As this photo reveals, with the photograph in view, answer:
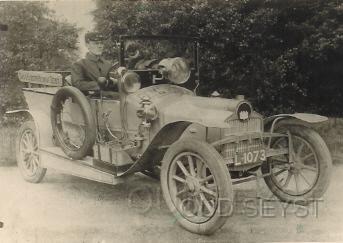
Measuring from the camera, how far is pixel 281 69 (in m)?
4.45

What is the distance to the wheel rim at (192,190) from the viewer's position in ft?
9.67

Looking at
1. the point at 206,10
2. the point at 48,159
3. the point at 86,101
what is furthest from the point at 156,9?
the point at 48,159

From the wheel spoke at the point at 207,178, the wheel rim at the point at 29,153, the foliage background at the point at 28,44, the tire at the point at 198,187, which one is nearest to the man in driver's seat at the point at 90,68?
the foliage background at the point at 28,44

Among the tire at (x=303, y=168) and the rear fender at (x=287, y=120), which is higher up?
the rear fender at (x=287, y=120)

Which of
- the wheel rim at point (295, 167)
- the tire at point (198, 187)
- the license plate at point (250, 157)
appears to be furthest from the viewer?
the wheel rim at point (295, 167)

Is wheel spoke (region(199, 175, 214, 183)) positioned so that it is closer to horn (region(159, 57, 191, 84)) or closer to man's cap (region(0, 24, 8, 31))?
horn (region(159, 57, 191, 84))

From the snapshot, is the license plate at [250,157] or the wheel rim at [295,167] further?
the wheel rim at [295,167]

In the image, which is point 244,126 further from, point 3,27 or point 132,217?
point 3,27

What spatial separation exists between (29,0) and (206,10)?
1533 mm

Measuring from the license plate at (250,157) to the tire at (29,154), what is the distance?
1.89m

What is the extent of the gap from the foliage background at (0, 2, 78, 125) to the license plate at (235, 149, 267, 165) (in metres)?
1.74

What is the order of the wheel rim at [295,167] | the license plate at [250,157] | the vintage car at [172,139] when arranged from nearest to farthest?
1. the vintage car at [172,139]
2. the license plate at [250,157]
3. the wheel rim at [295,167]

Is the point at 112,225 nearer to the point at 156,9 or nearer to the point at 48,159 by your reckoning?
the point at 48,159

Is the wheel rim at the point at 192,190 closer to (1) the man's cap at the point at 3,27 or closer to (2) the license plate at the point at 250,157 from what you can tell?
(2) the license plate at the point at 250,157
